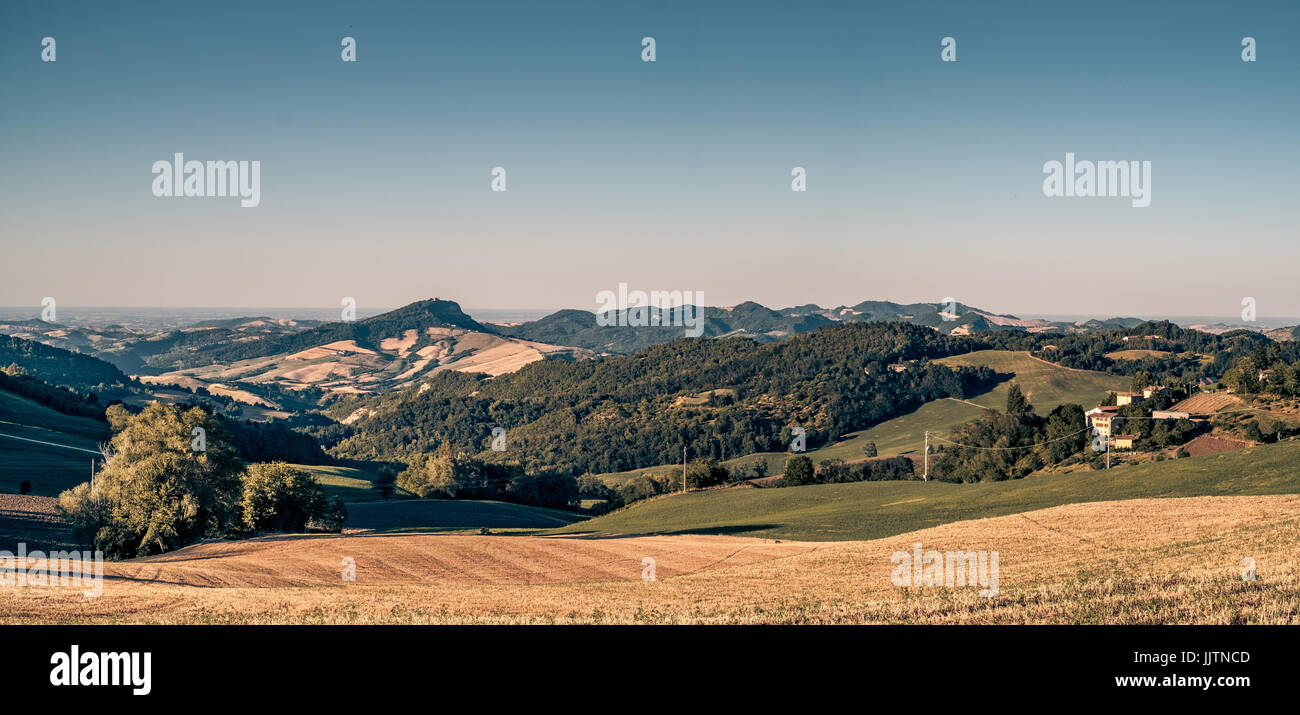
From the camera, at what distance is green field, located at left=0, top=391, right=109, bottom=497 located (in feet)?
267

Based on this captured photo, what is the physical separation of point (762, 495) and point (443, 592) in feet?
238

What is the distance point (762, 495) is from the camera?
9725 centimetres

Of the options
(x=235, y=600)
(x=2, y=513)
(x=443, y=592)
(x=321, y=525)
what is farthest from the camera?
(x=321, y=525)

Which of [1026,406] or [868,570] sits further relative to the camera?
[1026,406]

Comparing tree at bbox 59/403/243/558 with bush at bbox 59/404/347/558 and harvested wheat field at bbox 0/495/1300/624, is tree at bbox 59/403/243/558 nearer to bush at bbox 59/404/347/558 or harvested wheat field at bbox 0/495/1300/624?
bush at bbox 59/404/347/558

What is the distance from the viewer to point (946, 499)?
74.1 meters

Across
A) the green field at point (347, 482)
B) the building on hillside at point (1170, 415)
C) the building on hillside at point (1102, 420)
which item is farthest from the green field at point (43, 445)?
the building on hillside at point (1170, 415)

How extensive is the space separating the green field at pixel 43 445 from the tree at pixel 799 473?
85262 mm

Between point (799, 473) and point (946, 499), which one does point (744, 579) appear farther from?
A: point (799, 473)

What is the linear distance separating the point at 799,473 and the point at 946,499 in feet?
138

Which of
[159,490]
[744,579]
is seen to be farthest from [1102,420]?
[159,490]

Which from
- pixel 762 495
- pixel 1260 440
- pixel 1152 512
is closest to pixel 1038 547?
pixel 1152 512

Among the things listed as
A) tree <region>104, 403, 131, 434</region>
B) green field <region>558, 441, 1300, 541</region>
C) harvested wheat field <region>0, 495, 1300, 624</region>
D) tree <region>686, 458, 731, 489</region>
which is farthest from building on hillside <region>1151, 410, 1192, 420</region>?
tree <region>104, 403, 131, 434</region>
